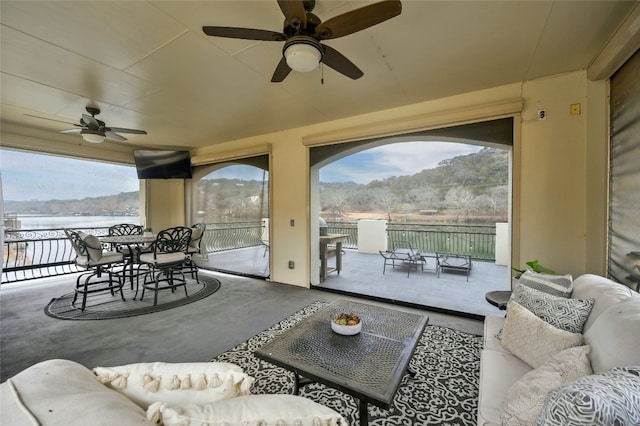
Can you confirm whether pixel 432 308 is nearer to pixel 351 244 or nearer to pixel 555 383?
pixel 555 383

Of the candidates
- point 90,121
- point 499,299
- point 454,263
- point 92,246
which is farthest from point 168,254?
point 454,263

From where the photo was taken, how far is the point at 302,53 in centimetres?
166

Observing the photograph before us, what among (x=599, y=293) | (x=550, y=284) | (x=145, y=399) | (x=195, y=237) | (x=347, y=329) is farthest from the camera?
(x=195, y=237)

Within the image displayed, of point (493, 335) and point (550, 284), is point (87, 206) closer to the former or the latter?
point (493, 335)

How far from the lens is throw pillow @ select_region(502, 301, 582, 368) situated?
4.36ft

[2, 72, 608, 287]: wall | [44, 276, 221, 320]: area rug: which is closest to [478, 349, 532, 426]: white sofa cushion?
[2, 72, 608, 287]: wall

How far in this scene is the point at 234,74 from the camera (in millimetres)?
2641

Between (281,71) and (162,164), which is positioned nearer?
(281,71)

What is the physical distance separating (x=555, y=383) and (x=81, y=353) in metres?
3.39

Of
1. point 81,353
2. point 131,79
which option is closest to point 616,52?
point 131,79

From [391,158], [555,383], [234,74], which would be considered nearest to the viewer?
[555,383]

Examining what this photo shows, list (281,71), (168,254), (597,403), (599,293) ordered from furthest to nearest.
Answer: (168,254)
(281,71)
(599,293)
(597,403)

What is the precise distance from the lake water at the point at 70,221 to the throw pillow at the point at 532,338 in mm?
7164

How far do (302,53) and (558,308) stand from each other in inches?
87.3
